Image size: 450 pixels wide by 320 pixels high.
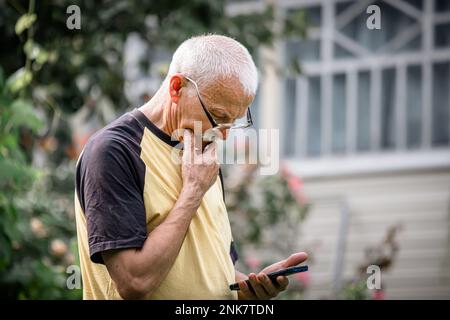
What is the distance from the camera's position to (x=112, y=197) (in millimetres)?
3031

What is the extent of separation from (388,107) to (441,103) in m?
0.51

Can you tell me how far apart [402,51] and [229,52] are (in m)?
6.99

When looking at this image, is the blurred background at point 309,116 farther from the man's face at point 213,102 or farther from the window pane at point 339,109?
the man's face at point 213,102

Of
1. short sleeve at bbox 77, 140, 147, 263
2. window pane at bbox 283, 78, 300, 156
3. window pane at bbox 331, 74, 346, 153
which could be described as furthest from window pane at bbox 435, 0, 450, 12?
short sleeve at bbox 77, 140, 147, 263

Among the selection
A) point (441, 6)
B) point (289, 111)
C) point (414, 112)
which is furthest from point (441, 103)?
point (289, 111)

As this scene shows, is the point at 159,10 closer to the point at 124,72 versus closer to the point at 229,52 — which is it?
the point at 124,72

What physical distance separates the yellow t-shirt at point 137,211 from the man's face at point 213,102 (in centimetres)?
11

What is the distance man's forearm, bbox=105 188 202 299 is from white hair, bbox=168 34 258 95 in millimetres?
473

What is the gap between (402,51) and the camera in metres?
9.95

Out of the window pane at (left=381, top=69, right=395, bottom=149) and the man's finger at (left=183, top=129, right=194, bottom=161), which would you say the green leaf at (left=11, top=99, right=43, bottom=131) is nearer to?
the man's finger at (left=183, top=129, right=194, bottom=161)

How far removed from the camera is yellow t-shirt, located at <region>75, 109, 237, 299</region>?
3023 mm

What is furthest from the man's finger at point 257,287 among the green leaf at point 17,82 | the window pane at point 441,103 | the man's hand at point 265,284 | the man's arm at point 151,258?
the window pane at point 441,103

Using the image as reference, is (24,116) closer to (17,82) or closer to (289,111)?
(17,82)

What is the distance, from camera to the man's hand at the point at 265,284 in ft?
10.5
